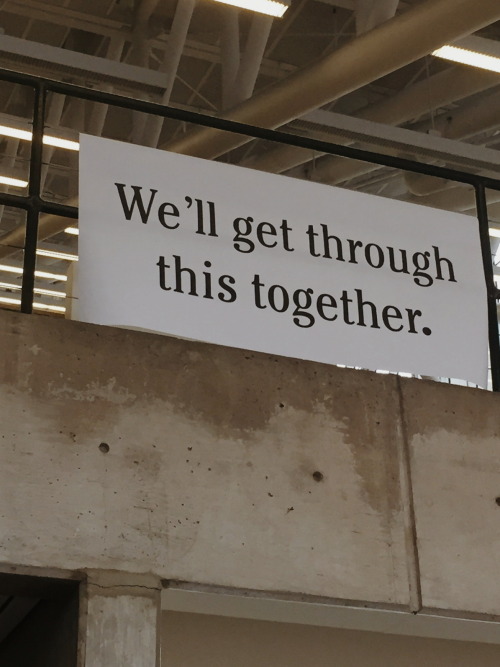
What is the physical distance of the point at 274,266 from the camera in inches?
179

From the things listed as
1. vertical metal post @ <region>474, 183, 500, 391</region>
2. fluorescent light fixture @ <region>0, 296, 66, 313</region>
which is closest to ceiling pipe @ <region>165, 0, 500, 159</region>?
vertical metal post @ <region>474, 183, 500, 391</region>

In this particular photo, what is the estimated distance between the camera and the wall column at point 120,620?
3713mm

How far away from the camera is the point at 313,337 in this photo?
4.47 metres

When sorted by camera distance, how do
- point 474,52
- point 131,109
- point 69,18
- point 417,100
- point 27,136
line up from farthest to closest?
point 69,18
point 417,100
point 27,136
point 474,52
point 131,109

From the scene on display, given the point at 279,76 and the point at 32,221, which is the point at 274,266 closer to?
the point at 32,221

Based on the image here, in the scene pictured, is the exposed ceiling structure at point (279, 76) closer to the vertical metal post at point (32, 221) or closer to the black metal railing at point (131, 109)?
the black metal railing at point (131, 109)

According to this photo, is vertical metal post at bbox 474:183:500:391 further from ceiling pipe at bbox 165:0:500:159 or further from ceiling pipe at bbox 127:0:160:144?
ceiling pipe at bbox 127:0:160:144

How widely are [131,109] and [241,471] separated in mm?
1689

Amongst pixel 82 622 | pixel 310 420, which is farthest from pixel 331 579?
pixel 82 622

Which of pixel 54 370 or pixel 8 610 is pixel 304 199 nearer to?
pixel 54 370

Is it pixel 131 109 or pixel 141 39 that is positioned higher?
pixel 141 39

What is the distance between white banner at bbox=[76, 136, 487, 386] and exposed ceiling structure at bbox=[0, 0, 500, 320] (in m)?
3.98

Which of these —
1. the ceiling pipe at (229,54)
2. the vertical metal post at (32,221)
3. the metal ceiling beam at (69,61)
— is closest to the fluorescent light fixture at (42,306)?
the ceiling pipe at (229,54)

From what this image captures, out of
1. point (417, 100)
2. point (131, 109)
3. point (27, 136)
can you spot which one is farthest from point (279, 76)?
point (131, 109)
